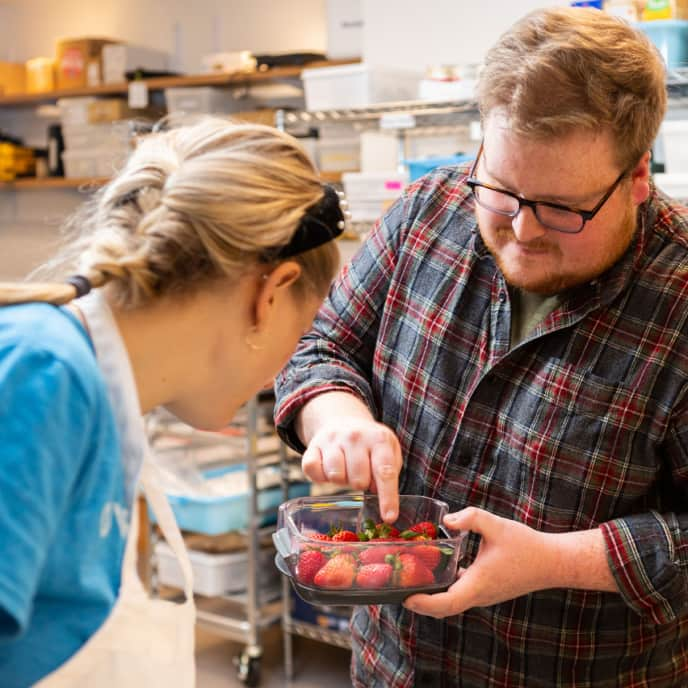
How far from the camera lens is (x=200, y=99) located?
536cm

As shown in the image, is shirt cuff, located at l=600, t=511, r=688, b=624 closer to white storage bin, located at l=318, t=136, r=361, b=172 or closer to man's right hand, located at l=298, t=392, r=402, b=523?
man's right hand, located at l=298, t=392, r=402, b=523

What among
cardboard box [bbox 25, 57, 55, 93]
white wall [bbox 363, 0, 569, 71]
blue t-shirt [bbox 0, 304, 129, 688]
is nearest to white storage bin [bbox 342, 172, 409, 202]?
white wall [bbox 363, 0, 569, 71]

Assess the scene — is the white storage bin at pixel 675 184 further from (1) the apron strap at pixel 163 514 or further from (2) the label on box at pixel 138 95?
(2) the label on box at pixel 138 95

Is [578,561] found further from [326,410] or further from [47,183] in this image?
[47,183]

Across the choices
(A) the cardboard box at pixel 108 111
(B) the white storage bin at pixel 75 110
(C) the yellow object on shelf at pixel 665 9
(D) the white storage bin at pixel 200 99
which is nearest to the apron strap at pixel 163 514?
(C) the yellow object on shelf at pixel 665 9

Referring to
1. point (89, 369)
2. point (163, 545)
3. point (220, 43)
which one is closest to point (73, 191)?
point (220, 43)

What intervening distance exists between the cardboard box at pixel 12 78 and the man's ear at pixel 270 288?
548 centimetres

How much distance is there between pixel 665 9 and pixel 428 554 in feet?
6.89

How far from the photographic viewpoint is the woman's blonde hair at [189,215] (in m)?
1.12

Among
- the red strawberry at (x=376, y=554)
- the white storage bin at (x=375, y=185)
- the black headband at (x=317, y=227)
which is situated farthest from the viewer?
the white storage bin at (x=375, y=185)

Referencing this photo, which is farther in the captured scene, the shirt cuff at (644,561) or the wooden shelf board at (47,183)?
the wooden shelf board at (47,183)

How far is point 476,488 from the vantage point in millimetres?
1576

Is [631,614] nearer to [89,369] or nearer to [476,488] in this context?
[476,488]

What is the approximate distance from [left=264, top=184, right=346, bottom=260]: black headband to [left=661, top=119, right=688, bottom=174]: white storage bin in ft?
6.40
